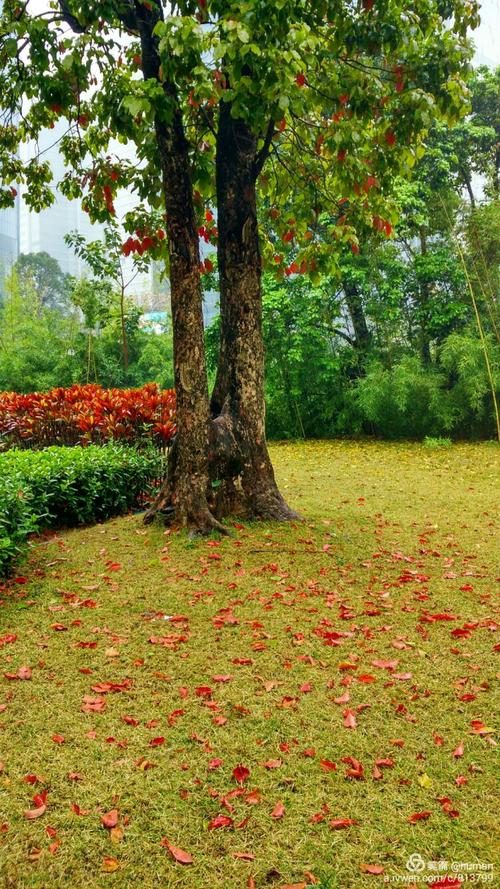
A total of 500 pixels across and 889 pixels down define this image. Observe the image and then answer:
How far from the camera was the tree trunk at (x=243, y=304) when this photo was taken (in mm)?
4582

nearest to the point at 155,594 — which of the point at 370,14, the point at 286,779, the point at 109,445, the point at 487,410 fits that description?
the point at 286,779

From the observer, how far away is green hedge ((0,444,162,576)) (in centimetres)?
371

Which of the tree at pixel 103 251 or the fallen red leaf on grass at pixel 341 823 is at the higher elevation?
the tree at pixel 103 251

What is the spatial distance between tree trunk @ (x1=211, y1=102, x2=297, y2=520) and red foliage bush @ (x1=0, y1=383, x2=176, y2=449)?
72.5 inches

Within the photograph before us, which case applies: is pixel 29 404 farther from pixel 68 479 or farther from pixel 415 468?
pixel 415 468

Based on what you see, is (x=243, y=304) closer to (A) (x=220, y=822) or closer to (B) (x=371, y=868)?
(A) (x=220, y=822)

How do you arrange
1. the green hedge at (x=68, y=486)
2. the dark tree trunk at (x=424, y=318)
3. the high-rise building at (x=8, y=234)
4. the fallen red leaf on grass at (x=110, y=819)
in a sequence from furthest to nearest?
1. the high-rise building at (x=8, y=234)
2. the dark tree trunk at (x=424, y=318)
3. the green hedge at (x=68, y=486)
4. the fallen red leaf on grass at (x=110, y=819)

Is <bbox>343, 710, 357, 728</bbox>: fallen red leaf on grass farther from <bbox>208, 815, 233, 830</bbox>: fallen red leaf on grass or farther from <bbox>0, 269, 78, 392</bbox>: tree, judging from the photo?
<bbox>0, 269, 78, 392</bbox>: tree

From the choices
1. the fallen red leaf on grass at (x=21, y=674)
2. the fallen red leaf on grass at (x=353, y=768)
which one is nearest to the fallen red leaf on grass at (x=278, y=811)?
the fallen red leaf on grass at (x=353, y=768)

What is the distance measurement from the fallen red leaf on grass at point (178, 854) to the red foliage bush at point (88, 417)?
485 cm

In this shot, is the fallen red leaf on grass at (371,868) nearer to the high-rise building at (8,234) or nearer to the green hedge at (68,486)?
the green hedge at (68,486)

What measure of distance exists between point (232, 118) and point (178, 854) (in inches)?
179

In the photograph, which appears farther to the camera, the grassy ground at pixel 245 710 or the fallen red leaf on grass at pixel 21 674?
the fallen red leaf on grass at pixel 21 674

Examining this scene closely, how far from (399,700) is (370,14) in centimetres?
394
